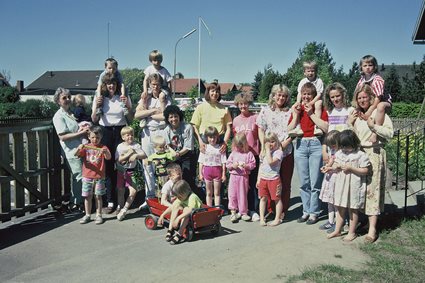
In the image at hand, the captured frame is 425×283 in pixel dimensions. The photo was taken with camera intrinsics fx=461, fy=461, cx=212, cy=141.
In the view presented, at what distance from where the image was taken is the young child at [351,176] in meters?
5.43

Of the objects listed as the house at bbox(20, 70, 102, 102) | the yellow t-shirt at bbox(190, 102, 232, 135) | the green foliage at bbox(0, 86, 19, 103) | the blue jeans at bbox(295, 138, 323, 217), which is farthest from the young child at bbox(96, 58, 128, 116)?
the house at bbox(20, 70, 102, 102)

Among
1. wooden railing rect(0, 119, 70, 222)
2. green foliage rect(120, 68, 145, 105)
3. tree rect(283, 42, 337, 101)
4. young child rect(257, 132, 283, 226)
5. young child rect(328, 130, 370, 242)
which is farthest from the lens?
tree rect(283, 42, 337, 101)

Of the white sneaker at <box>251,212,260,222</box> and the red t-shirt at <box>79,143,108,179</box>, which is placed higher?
the red t-shirt at <box>79,143,108,179</box>

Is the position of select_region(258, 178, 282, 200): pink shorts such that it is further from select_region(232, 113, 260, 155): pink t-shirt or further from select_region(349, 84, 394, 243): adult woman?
select_region(349, 84, 394, 243): adult woman

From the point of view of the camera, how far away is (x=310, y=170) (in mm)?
6332

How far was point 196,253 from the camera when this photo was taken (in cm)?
516

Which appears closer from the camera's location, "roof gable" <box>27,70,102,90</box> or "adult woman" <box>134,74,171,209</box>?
"adult woman" <box>134,74,171,209</box>

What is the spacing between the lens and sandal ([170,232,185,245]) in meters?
5.51

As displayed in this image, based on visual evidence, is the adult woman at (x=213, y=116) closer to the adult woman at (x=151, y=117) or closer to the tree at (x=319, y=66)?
the adult woman at (x=151, y=117)

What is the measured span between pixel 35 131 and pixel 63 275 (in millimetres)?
2689

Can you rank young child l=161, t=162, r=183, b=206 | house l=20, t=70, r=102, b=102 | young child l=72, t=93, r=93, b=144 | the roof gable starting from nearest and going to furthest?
young child l=161, t=162, r=183, b=206 → young child l=72, t=93, r=93, b=144 → house l=20, t=70, r=102, b=102 → the roof gable

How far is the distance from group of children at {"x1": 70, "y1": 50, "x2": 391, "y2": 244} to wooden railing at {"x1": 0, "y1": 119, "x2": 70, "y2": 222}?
26.3 inches

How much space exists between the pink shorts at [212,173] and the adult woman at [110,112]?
1.43 metres

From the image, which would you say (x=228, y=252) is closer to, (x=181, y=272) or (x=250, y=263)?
(x=250, y=263)
